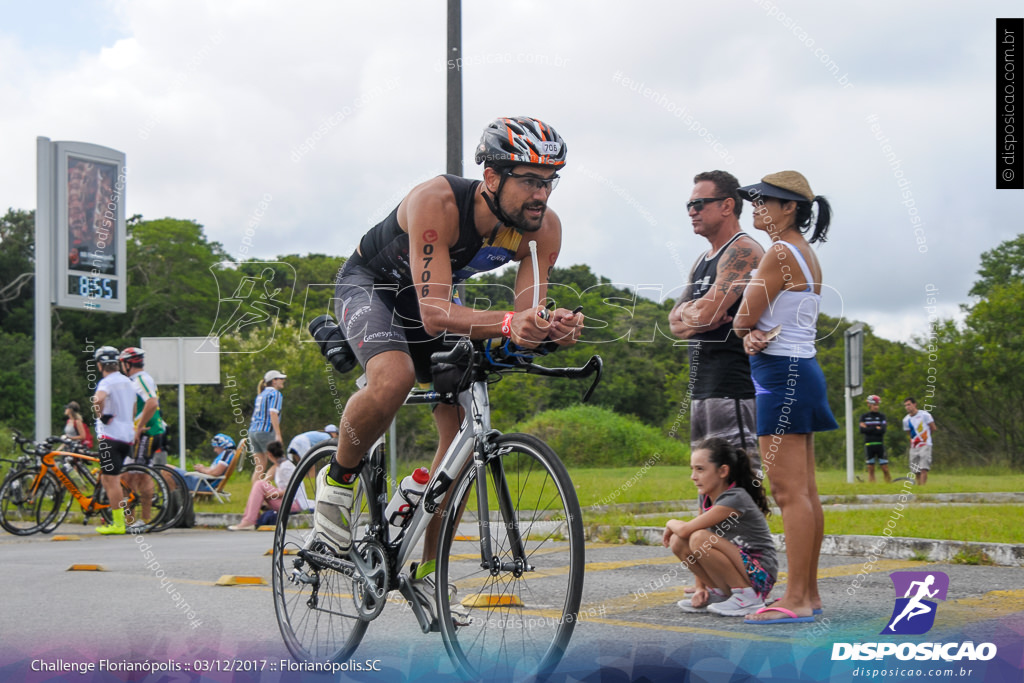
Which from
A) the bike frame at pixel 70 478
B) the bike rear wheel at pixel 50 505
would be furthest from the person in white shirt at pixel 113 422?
the bike rear wheel at pixel 50 505

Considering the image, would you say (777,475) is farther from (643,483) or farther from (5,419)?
(5,419)

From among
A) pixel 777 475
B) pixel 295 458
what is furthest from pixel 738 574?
pixel 295 458

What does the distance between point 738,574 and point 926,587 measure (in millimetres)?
1052

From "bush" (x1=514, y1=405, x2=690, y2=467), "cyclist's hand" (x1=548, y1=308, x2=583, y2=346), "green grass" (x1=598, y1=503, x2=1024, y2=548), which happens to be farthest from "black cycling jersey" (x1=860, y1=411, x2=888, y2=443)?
"cyclist's hand" (x1=548, y1=308, x2=583, y2=346)

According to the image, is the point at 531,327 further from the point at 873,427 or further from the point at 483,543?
the point at 873,427

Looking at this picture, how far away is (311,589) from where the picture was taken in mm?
4457

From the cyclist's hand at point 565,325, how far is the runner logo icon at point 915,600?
2.08 meters

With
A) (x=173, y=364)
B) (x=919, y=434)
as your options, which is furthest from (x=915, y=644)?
(x=919, y=434)

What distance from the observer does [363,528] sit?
4.18 metres

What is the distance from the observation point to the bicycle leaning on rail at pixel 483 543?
3.34 m

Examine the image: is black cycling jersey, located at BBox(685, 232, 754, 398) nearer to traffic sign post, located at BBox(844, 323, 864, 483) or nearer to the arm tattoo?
the arm tattoo

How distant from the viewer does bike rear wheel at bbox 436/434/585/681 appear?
3277mm

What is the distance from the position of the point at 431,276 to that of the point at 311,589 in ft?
5.01

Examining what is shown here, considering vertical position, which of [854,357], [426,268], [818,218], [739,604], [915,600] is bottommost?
[739,604]
